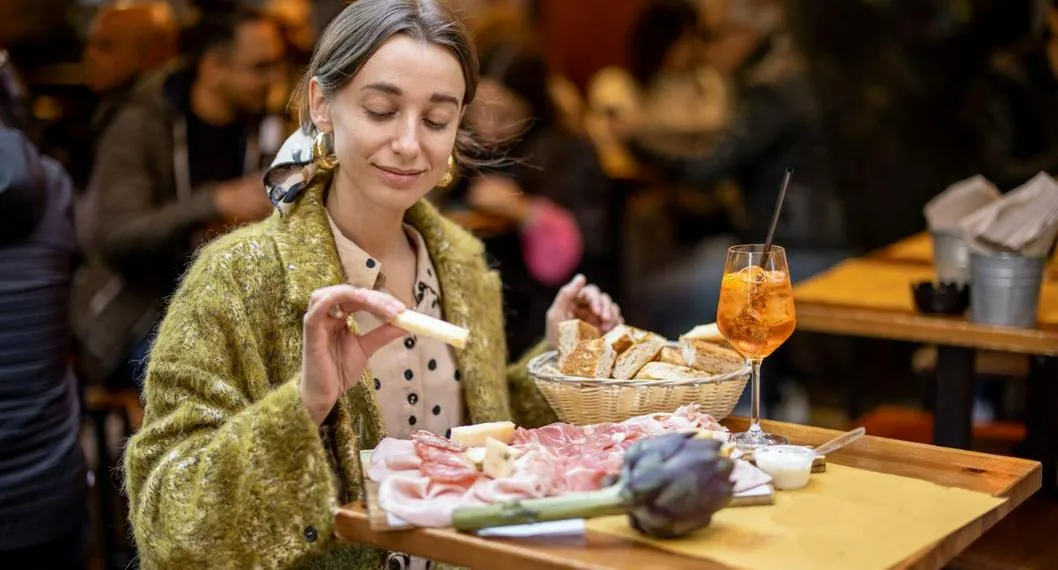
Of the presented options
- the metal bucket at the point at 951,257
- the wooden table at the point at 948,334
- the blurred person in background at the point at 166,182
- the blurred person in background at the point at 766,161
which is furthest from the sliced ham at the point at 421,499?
the blurred person in background at the point at 766,161

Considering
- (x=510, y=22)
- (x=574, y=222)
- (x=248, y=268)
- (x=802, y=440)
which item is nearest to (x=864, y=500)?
(x=802, y=440)

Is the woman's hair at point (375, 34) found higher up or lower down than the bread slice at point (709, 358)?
higher up

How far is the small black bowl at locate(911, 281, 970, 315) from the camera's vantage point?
3.23 m

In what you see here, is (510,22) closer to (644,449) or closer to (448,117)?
(448,117)

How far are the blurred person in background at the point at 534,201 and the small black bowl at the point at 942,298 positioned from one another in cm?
206

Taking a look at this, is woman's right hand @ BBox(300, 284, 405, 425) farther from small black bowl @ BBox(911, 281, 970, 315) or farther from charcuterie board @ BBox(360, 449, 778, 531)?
small black bowl @ BBox(911, 281, 970, 315)

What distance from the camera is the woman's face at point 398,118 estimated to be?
2100 mm

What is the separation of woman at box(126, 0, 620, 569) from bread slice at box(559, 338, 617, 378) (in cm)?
23

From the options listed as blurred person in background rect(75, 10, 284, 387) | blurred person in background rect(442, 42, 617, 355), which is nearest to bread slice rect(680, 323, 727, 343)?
blurred person in background rect(75, 10, 284, 387)

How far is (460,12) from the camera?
239 cm

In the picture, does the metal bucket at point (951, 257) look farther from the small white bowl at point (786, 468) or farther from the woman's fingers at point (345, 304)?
the woman's fingers at point (345, 304)

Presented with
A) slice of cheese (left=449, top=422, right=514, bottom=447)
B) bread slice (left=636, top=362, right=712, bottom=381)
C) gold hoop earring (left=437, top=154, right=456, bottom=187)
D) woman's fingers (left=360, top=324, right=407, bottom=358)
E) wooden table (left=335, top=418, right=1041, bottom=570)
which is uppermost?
gold hoop earring (left=437, top=154, right=456, bottom=187)

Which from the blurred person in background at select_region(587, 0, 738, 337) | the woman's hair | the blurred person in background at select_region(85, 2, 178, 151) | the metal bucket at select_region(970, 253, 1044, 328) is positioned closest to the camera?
the woman's hair

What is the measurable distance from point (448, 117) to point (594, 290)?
49 centimetres
